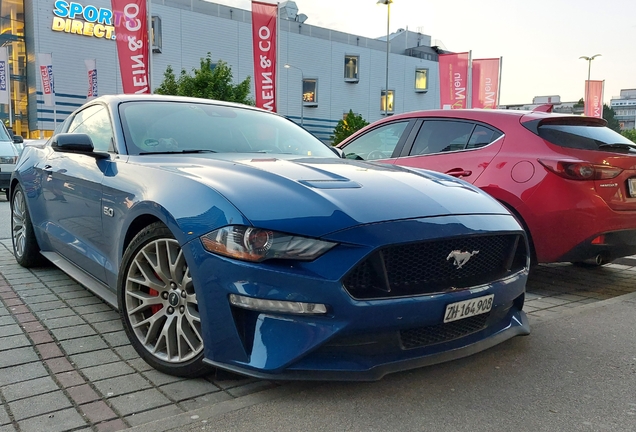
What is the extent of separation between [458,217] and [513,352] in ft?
3.16

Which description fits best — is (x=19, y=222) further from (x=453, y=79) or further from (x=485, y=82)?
(x=485, y=82)

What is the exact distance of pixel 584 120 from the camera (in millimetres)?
4785

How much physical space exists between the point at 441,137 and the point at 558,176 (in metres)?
1.27

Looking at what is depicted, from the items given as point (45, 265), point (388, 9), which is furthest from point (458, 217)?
point (388, 9)

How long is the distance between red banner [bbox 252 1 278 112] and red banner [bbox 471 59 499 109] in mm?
10954

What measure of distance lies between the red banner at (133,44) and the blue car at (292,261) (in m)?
15.0

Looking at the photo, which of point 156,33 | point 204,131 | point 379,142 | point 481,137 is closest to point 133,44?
point 379,142

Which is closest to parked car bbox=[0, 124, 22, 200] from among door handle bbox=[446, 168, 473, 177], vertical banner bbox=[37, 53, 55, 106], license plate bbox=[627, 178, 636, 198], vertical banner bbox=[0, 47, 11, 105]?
door handle bbox=[446, 168, 473, 177]

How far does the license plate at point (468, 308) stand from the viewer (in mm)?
2521

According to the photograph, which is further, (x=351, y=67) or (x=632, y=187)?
(x=351, y=67)

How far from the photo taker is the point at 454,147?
16.8 ft

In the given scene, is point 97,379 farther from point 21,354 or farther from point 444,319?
point 444,319

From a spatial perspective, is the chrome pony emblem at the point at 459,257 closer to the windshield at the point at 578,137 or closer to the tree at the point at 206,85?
the windshield at the point at 578,137

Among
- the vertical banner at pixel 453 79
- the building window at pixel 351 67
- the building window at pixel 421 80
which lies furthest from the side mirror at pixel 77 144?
the building window at pixel 421 80
